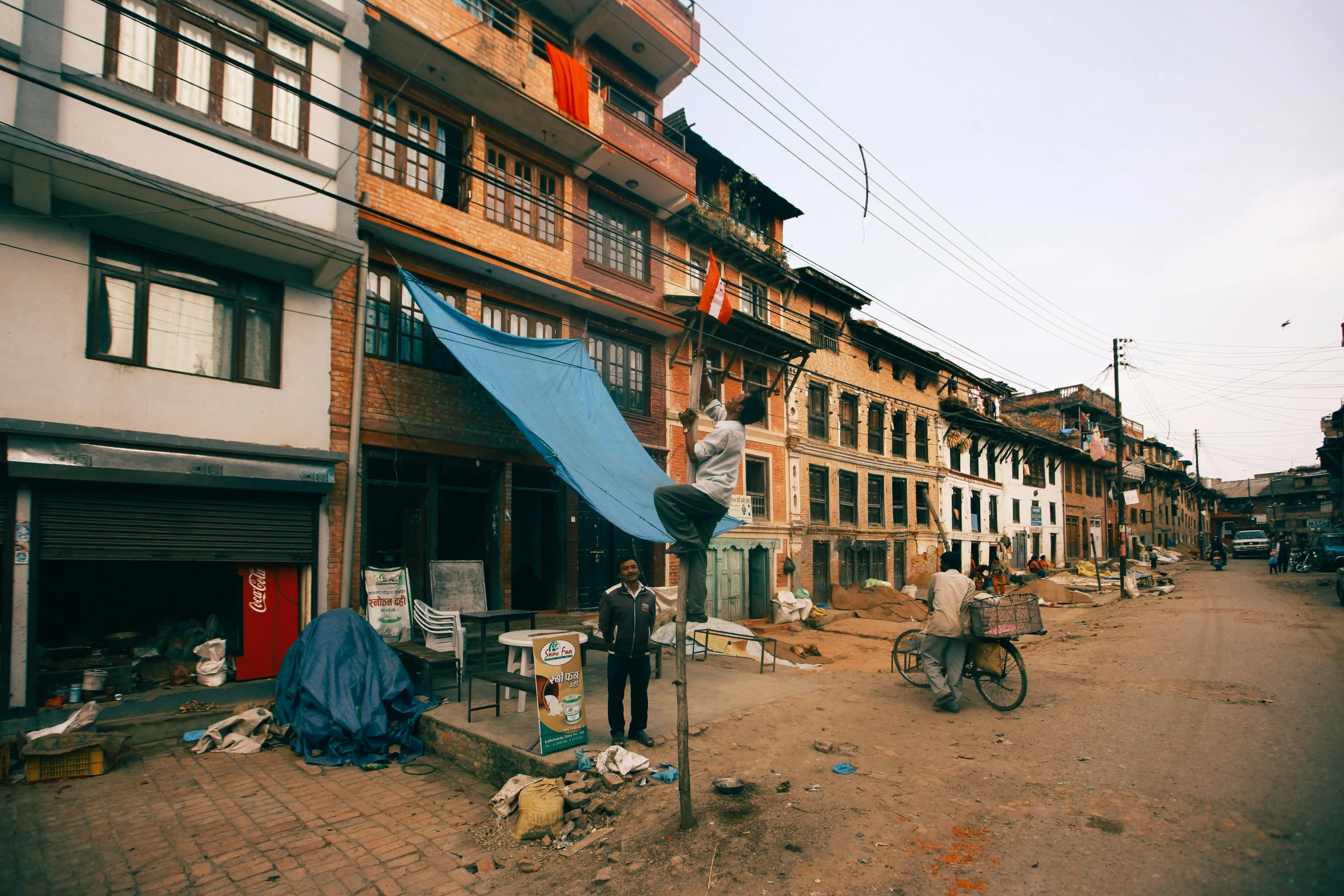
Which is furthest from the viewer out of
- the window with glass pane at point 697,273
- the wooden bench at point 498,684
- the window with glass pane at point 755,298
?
the window with glass pane at point 755,298

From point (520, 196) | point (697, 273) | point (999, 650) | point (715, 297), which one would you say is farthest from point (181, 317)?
point (697, 273)

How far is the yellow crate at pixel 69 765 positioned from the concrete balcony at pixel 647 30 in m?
14.0

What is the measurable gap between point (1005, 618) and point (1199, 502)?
256 feet

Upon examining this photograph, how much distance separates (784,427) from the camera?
2027 centimetres

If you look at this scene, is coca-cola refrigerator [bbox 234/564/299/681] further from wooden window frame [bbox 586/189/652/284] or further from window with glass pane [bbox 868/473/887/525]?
window with glass pane [bbox 868/473/887/525]

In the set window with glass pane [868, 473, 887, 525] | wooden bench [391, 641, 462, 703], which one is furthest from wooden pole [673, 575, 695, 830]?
window with glass pane [868, 473, 887, 525]

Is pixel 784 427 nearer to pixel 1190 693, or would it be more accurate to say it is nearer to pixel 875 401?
pixel 875 401

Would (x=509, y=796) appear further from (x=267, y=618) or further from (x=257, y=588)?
(x=257, y=588)

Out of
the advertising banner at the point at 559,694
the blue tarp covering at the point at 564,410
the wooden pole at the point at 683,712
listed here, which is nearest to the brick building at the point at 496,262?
the blue tarp covering at the point at 564,410

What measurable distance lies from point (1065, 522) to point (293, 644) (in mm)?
44252

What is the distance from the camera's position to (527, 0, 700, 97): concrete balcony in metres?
13.7

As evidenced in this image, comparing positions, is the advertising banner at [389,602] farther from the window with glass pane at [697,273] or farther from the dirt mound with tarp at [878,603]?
the dirt mound with tarp at [878,603]

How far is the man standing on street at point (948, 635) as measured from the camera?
7.91m

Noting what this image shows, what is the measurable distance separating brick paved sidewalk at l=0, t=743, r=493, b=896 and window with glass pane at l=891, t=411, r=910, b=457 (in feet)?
74.2
